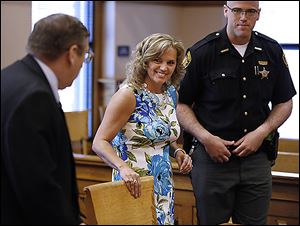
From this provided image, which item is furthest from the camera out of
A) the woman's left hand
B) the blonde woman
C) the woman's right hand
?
the woman's left hand

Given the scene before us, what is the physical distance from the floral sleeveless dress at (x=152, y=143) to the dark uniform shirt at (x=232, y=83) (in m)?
0.26

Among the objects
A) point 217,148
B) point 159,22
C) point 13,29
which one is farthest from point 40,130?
point 159,22

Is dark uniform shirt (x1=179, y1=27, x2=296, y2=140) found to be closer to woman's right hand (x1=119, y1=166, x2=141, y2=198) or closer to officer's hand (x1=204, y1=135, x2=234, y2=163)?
officer's hand (x1=204, y1=135, x2=234, y2=163)

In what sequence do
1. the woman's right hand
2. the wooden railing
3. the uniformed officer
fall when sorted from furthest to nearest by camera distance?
the wooden railing → the uniformed officer → the woman's right hand

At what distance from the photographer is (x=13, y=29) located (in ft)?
16.1

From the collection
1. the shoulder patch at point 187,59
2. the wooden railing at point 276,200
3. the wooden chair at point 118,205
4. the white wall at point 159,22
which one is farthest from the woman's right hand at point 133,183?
the white wall at point 159,22

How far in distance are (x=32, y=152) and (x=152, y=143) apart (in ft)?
3.31

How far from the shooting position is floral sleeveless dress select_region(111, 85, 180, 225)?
8.19 feet

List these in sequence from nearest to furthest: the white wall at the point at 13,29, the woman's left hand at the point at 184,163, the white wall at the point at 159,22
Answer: the woman's left hand at the point at 184,163, the white wall at the point at 13,29, the white wall at the point at 159,22

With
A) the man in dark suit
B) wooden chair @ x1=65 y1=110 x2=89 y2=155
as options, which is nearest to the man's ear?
the man in dark suit

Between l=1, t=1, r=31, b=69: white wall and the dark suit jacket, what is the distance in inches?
130

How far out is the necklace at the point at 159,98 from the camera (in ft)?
8.36

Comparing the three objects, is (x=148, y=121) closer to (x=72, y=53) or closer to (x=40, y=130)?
(x=72, y=53)

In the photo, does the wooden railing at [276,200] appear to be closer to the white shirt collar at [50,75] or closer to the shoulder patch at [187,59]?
the shoulder patch at [187,59]
